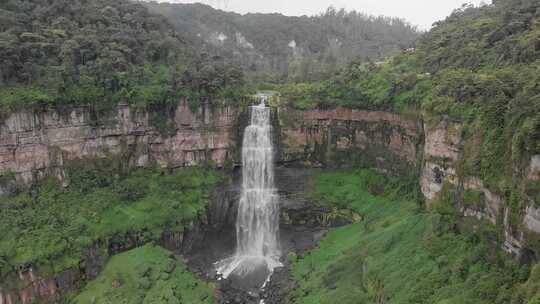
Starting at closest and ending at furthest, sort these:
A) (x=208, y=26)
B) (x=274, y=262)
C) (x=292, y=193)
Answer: (x=274, y=262)
(x=292, y=193)
(x=208, y=26)

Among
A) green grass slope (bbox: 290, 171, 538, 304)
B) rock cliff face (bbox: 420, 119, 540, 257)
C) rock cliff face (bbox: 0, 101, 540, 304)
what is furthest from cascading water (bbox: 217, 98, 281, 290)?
rock cliff face (bbox: 420, 119, 540, 257)

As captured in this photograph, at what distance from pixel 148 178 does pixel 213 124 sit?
649 cm

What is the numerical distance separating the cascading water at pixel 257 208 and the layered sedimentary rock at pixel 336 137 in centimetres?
182

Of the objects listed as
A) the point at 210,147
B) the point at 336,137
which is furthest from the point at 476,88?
the point at 210,147

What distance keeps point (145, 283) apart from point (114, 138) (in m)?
11.6

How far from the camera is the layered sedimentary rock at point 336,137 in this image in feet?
111

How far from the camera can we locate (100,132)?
3128cm

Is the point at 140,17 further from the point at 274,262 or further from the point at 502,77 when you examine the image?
the point at 502,77

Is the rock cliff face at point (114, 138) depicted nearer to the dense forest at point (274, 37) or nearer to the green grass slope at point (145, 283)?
the green grass slope at point (145, 283)

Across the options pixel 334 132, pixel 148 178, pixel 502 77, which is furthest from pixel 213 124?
pixel 502 77

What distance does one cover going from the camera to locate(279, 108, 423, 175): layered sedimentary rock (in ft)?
111

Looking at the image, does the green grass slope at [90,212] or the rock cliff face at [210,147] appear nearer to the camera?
the rock cliff face at [210,147]

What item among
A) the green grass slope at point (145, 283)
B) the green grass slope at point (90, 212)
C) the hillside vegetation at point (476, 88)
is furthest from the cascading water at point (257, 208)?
the hillside vegetation at point (476, 88)

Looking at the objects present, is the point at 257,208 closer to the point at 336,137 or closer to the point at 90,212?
the point at 336,137
